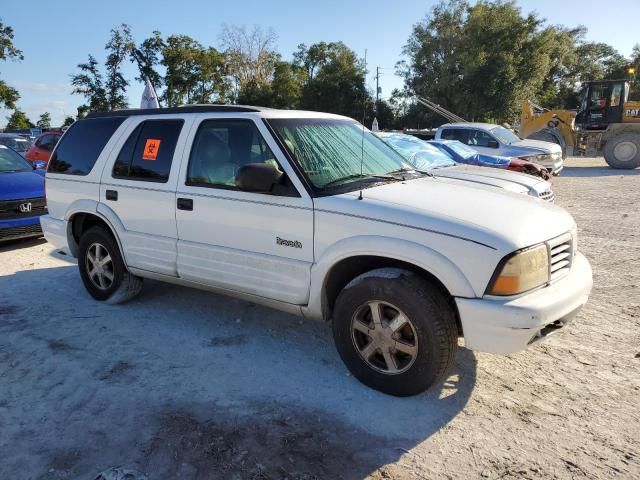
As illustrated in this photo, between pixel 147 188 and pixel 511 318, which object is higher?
pixel 147 188

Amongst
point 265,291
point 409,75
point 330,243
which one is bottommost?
point 265,291

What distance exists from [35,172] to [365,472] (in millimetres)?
7912

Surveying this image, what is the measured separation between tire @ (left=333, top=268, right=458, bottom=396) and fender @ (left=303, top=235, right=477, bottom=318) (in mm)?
148

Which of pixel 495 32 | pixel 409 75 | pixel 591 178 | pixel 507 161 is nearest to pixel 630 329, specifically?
pixel 507 161

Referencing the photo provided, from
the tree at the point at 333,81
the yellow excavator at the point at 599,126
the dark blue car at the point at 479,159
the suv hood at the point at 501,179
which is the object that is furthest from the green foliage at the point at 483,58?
the suv hood at the point at 501,179

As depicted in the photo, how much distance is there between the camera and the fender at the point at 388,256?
2.97 metres

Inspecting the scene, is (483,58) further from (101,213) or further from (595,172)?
(101,213)

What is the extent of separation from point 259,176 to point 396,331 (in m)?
1.41

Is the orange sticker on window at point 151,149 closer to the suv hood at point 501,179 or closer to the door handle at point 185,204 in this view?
the door handle at point 185,204

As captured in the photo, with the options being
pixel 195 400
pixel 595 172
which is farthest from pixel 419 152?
pixel 595 172

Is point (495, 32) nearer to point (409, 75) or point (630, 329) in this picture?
point (409, 75)

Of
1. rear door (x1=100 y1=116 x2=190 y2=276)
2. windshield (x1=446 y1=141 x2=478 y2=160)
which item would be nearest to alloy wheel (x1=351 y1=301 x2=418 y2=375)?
rear door (x1=100 y1=116 x2=190 y2=276)

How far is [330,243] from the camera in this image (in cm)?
343

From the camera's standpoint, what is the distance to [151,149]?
14.9ft
